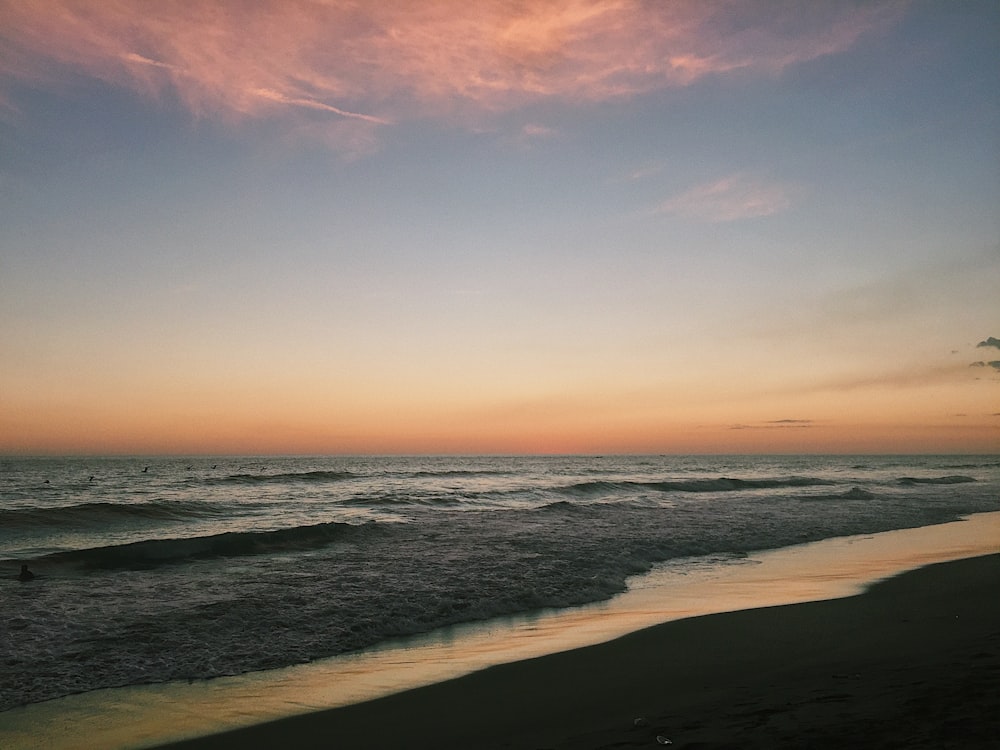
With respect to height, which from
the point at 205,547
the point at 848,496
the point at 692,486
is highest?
the point at 205,547

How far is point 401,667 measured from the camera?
7.95 metres

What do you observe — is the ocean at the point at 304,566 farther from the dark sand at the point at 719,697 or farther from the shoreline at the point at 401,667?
the dark sand at the point at 719,697

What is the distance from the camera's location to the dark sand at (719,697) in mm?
4984

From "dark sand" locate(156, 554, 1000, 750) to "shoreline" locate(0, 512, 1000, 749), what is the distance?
265mm

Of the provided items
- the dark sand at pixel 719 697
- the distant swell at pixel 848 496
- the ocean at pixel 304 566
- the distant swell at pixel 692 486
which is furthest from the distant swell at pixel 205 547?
the distant swell at pixel 848 496

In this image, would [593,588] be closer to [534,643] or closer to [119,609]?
[534,643]

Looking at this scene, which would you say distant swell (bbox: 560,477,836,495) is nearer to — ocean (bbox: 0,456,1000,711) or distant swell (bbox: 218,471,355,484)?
ocean (bbox: 0,456,1000,711)

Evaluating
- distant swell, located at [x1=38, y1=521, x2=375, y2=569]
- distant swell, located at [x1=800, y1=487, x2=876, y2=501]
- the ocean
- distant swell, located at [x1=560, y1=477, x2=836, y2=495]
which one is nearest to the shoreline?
the ocean

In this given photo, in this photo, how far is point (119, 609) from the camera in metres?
10.9

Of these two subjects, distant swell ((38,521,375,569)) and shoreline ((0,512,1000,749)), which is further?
distant swell ((38,521,375,569))

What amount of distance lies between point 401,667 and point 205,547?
1296 cm

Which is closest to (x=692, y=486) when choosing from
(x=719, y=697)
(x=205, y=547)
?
(x=205, y=547)

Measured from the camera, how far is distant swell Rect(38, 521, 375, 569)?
1639 cm

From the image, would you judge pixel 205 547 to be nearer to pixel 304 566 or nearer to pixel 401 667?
pixel 304 566
